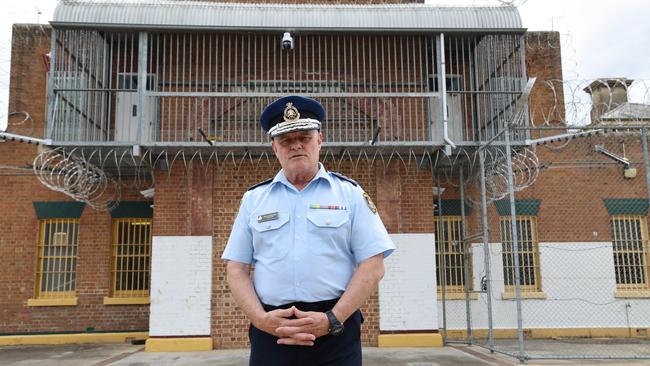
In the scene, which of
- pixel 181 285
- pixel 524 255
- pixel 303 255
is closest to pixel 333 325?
pixel 303 255

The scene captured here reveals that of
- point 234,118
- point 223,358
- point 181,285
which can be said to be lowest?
point 223,358

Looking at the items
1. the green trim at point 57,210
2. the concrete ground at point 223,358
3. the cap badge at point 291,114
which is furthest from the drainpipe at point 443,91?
the green trim at point 57,210

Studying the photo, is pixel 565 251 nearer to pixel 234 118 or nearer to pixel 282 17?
pixel 234 118

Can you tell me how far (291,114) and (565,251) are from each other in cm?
1108

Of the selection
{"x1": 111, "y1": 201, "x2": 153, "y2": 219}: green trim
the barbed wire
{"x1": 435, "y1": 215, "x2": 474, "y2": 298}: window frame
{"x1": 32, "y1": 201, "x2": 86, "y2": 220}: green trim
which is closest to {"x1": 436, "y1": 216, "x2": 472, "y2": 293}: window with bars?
{"x1": 435, "y1": 215, "x2": 474, "y2": 298}: window frame

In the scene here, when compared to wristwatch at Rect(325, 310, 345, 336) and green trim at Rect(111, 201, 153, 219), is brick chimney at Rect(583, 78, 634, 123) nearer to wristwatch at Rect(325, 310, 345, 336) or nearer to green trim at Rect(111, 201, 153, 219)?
green trim at Rect(111, 201, 153, 219)

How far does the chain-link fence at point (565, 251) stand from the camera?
459 inches

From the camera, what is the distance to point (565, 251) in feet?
39.3

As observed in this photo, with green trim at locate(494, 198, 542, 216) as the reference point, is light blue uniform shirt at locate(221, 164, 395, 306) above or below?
below

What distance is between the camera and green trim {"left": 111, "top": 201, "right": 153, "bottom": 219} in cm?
1155

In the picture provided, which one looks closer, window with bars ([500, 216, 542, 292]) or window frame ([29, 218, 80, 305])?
window frame ([29, 218, 80, 305])

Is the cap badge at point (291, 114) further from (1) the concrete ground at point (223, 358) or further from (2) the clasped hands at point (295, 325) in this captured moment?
(1) the concrete ground at point (223, 358)

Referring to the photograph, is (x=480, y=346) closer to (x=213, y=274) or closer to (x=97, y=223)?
(x=213, y=274)

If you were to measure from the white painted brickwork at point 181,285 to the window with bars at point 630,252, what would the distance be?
9021 mm
